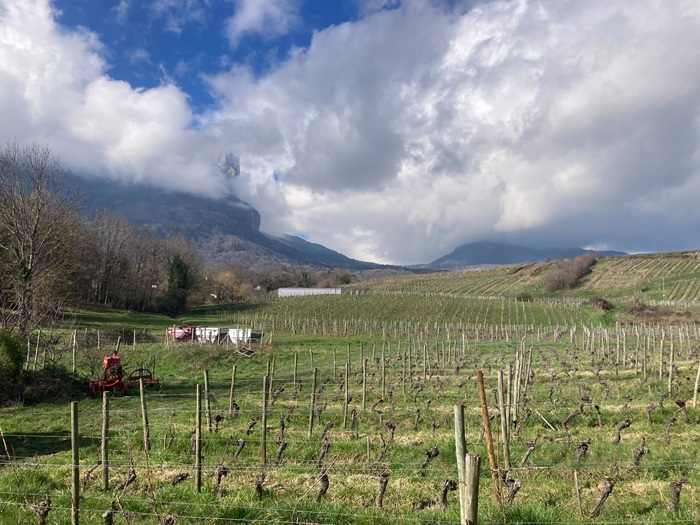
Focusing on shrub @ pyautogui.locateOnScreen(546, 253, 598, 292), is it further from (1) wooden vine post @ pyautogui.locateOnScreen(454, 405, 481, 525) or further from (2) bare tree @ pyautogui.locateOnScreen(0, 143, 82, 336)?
(1) wooden vine post @ pyautogui.locateOnScreen(454, 405, 481, 525)

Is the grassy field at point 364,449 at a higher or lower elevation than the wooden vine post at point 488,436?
lower

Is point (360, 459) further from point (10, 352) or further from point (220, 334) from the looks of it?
point (220, 334)

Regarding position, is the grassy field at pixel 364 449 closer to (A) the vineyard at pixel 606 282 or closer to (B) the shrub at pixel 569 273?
(A) the vineyard at pixel 606 282

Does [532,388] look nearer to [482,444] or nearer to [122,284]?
[482,444]

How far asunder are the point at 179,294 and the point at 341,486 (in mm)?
70861

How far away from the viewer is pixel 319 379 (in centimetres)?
2084

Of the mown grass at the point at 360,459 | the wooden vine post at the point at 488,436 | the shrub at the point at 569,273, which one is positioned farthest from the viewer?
the shrub at the point at 569,273

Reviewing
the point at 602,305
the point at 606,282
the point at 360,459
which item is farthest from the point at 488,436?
the point at 606,282

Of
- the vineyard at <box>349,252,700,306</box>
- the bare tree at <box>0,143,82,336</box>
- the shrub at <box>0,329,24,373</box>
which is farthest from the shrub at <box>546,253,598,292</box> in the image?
the shrub at <box>0,329,24,373</box>

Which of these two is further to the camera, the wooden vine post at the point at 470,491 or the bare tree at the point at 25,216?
the bare tree at the point at 25,216

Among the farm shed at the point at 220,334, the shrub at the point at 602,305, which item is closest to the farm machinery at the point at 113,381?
the farm shed at the point at 220,334

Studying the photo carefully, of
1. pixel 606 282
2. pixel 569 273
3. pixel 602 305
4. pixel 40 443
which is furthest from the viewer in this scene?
pixel 569 273

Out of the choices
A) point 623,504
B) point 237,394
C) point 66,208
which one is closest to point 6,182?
point 66,208

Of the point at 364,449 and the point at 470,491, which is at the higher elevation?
the point at 470,491
